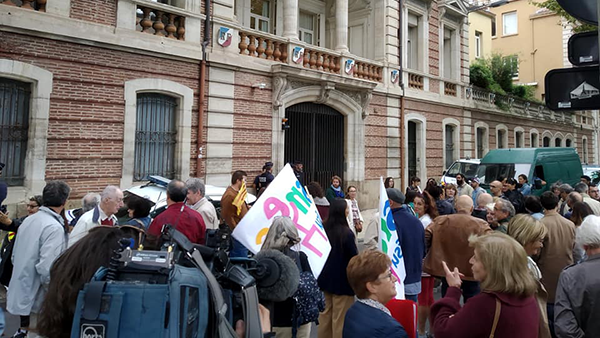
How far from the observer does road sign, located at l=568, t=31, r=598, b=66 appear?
2.93 metres

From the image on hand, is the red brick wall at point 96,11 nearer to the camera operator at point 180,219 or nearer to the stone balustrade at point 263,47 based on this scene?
the stone balustrade at point 263,47

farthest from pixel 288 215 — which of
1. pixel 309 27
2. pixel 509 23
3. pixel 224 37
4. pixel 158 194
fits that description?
pixel 509 23

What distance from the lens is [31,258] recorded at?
362cm

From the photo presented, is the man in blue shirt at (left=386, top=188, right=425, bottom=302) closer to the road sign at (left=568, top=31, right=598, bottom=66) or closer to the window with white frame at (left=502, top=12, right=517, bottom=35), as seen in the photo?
the road sign at (left=568, top=31, right=598, bottom=66)

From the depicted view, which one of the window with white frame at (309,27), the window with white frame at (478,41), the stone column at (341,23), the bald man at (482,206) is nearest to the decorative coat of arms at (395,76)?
the stone column at (341,23)

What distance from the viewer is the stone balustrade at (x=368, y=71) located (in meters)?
15.0

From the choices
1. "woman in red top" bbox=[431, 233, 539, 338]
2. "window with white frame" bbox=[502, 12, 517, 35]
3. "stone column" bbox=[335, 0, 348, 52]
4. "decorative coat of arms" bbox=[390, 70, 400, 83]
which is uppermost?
"window with white frame" bbox=[502, 12, 517, 35]

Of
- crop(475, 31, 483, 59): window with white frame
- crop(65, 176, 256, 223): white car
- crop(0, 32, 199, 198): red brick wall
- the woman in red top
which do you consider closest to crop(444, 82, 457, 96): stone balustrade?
crop(475, 31, 483, 59): window with white frame

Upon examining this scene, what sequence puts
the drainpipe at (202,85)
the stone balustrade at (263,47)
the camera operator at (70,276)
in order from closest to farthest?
the camera operator at (70,276) → the drainpipe at (202,85) → the stone balustrade at (263,47)

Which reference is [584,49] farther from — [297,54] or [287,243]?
[297,54]

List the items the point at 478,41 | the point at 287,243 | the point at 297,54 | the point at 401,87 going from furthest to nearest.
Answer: the point at 478,41 < the point at 401,87 < the point at 297,54 < the point at 287,243

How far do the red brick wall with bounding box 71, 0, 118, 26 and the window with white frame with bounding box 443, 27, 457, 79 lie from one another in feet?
49.9

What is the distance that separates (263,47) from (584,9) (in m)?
10.4

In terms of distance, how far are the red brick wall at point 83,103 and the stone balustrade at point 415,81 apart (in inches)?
433
